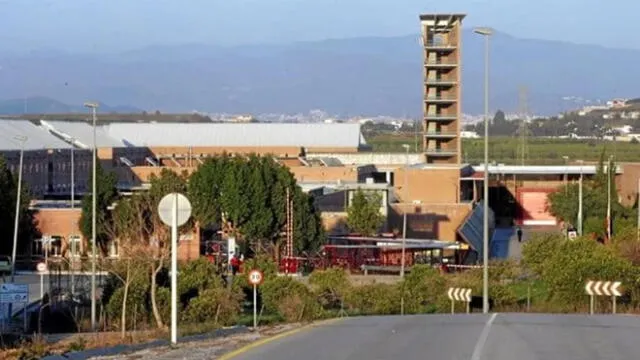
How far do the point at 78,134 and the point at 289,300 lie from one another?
79.7 m

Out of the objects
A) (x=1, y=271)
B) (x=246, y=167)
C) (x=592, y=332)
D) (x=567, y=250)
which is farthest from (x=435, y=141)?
(x=592, y=332)

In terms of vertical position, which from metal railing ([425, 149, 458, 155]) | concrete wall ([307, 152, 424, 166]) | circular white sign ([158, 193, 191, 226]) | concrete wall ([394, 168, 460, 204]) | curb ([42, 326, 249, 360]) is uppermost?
metal railing ([425, 149, 458, 155])

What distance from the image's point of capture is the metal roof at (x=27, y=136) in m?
86.6

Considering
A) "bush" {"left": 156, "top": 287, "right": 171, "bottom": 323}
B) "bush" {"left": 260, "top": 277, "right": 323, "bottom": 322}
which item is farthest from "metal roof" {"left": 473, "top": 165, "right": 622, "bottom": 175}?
"bush" {"left": 156, "top": 287, "right": 171, "bottom": 323}

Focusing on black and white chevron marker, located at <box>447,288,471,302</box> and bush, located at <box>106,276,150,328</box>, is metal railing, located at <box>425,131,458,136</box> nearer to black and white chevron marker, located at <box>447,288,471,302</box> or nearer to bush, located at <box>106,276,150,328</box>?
black and white chevron marker, located at <box>447,288,471,302</box>

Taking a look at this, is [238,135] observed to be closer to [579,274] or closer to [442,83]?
[442,83]

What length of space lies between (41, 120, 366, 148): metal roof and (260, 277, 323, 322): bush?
8559 cm

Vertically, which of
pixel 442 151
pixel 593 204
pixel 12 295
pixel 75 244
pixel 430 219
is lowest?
pixel 75 244

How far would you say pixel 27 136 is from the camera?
93.1 metres

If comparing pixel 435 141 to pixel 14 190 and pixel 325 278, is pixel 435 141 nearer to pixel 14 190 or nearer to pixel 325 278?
pixel 14 190

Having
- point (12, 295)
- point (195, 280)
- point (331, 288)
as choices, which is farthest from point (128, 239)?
point (331, 288)

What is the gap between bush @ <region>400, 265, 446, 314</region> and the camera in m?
37.4

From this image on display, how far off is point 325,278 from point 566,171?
6367 cm

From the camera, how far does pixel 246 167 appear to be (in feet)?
198
